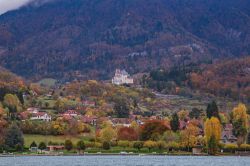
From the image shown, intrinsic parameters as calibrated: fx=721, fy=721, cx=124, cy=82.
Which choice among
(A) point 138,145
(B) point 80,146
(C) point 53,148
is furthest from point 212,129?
(C) point 53,148

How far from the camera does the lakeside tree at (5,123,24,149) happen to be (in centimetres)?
13500

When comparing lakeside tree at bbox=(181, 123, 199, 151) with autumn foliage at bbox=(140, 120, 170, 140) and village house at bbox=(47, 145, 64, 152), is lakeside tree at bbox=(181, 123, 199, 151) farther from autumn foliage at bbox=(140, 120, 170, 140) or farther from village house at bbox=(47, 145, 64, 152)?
village house at bbox=(47, 145, 64, 152)

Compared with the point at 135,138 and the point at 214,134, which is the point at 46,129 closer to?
the point at 135,138

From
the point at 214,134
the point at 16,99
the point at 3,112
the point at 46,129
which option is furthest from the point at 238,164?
the point at 16,99

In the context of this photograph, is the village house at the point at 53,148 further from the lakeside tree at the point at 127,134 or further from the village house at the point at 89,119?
the village house at the point at 89,119

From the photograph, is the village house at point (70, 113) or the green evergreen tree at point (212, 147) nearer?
the green evergreen tree at point (212, 147)

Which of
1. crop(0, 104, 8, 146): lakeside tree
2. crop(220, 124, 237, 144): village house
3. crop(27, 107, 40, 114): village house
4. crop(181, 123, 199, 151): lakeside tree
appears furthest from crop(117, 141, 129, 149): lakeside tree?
crop(27, 107, 40, 114): village house

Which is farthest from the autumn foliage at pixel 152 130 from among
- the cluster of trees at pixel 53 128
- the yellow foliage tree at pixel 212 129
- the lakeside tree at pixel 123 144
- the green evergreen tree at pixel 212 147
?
the green evergreen tree at pixel 212 147

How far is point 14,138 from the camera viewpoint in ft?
445

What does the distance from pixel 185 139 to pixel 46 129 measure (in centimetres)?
3290

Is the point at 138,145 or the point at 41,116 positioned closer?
the point at 138,145

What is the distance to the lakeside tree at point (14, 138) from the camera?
13500cm

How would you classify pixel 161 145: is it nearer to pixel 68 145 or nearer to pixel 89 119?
pixel 68 145

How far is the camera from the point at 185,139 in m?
138
